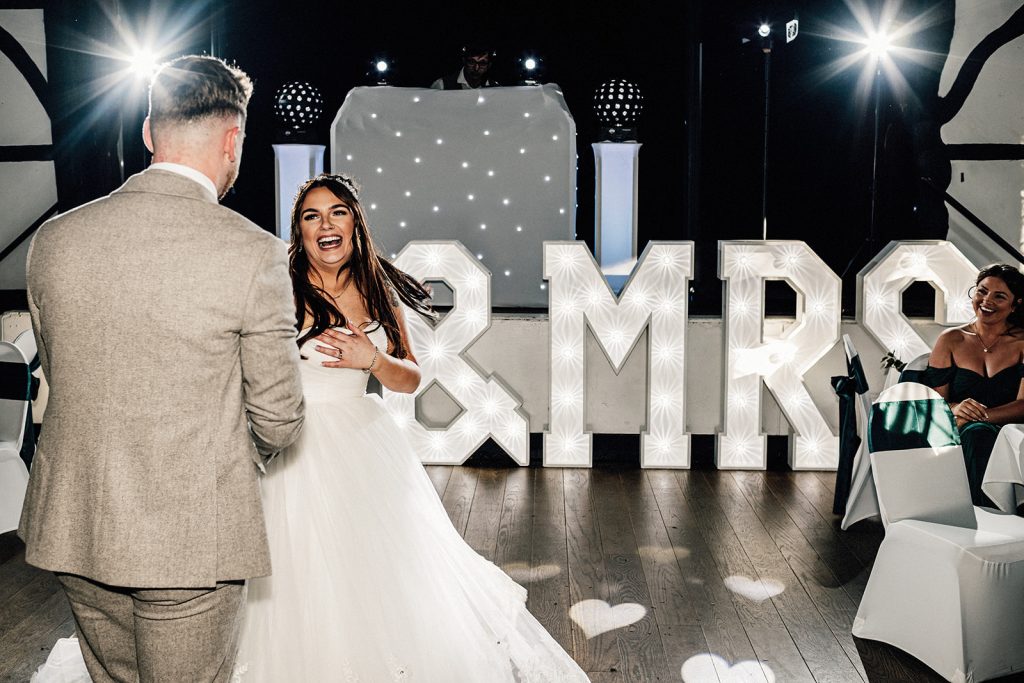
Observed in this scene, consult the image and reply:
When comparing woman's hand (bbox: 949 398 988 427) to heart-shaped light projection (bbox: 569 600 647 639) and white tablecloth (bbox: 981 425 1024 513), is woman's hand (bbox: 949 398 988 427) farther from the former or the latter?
heart-shaped light projection (bbox: 569 600 647 639)

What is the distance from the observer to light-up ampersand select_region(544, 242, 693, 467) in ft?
18.4

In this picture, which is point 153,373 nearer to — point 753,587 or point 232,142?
point 232,142

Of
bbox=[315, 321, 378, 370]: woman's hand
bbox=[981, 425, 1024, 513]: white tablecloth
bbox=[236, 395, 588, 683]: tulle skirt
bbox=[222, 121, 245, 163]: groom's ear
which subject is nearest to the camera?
A: bbox=[222, 121, 245, 163]: groom's ear

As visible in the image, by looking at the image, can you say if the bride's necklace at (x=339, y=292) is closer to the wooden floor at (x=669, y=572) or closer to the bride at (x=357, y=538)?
the bride at (x=357, y=538)

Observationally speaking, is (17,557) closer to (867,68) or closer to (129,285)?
(129,285)

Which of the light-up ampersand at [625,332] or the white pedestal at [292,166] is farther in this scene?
the white pedestal at [292,166]

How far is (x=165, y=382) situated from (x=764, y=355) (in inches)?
178

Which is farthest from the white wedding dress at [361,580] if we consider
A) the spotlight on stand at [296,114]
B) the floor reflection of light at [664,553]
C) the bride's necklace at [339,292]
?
the spotlight on stand at [296,114]

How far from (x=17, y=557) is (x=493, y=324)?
283cm

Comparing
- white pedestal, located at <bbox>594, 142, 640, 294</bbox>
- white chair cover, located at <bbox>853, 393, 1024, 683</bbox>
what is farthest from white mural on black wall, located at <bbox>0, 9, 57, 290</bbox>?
white chair cover, located at <bbox>853, 393, 1024, 683</bbox>

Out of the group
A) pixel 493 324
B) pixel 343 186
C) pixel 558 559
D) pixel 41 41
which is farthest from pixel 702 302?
pixel 41 41

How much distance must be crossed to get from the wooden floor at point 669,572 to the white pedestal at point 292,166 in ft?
9.35

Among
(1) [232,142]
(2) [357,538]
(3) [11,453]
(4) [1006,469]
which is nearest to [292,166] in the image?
(3) [11,453]

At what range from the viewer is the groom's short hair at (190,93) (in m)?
1.63
